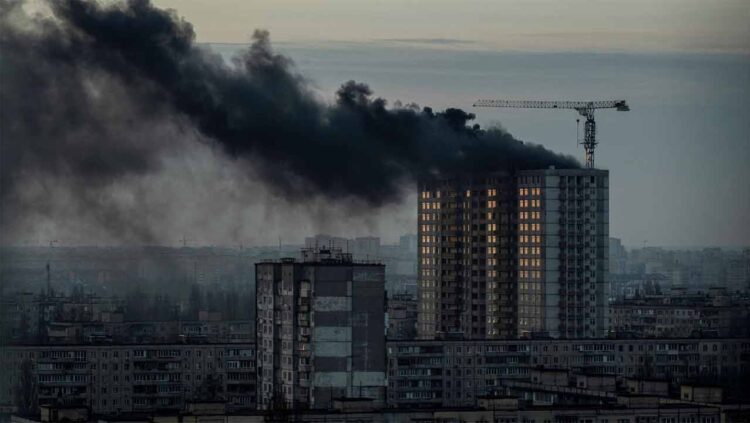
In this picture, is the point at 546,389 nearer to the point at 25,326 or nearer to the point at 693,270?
the point at 25,326

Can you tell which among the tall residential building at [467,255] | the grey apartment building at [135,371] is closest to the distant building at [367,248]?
the tall residential building at [467,255]

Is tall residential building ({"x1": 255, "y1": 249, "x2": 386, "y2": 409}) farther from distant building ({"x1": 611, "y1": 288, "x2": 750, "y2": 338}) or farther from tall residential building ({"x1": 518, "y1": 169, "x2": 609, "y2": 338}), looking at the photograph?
distant building ({"x1": 611, "y1": 288, "x2": 750, "y2": 338})

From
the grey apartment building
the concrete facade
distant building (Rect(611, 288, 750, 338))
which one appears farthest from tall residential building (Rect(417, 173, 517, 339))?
the grey apartment building

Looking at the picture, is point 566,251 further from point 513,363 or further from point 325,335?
point 325,335

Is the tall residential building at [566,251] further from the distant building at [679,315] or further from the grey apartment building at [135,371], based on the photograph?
the grey apartment building at [135,371]

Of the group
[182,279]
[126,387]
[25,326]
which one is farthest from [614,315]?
[126,387]
